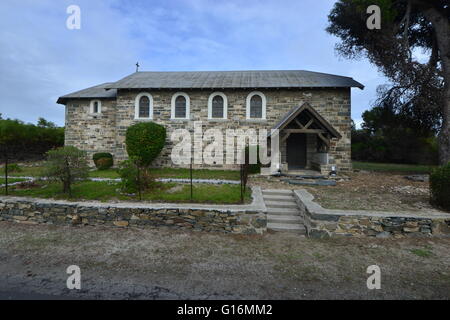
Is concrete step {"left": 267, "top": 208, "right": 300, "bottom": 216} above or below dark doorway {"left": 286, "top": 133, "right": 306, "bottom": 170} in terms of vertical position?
below

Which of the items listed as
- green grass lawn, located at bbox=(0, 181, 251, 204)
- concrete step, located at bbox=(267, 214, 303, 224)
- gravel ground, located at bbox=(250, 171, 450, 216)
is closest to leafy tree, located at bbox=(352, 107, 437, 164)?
gravel ground, located at bbox=(250, 171, 450, 216)

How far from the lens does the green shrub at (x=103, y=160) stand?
12.2 meters

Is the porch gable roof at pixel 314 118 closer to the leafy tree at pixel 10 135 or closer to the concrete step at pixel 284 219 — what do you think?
the concrete step at pixel 284 219

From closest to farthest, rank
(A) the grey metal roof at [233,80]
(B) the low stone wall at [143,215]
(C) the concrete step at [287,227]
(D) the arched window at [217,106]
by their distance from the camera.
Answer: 1. (B) the low stone wall at [143,215]
2. (C) the concrete step at [287,227]
3. (A) the grey metal roof at [233,80]
4. (D) the arched window at [217,106]

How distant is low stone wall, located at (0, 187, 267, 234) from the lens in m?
4.93

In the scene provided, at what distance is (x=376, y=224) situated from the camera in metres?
4.75

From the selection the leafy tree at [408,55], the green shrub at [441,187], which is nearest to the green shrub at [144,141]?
the green shrub at [441,187]

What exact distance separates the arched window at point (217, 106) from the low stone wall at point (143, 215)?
834cm

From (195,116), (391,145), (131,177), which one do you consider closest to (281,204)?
(131,177)

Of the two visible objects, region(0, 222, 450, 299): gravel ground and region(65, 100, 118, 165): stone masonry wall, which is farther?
region(65, 100, 118, 165): stone masonry wall

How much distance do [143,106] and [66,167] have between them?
7.74 meters

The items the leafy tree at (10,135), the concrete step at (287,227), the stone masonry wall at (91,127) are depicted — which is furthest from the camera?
the leafy tree at (10,135)

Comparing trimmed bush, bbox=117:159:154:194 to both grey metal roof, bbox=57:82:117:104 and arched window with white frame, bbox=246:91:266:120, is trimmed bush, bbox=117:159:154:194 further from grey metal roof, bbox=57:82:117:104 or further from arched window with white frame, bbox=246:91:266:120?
grey metal roof, bbox=57:82:117:104

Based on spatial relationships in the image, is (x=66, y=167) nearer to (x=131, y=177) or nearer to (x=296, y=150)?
(x=131, y=177)
